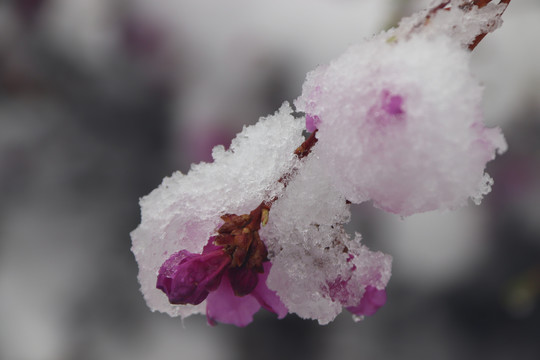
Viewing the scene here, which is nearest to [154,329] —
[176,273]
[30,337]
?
[30,337]

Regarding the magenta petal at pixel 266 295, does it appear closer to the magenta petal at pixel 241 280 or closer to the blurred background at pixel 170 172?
the magenta petal at pixel 241 280

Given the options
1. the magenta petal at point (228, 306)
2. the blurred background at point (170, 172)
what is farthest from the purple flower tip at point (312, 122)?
the blurred background at point (170, 172)

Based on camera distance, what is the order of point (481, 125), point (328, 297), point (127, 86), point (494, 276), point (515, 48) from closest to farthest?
point (481, 125) < point (328, 297) < point (515, 48) < point (494, 276) < point (127, 86)

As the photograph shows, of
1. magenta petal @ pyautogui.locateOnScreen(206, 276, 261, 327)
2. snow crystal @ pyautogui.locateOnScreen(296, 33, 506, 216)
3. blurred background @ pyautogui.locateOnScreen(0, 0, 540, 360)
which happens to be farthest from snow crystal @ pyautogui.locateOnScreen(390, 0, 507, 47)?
blurred background @ pyautogui.locateOnScreen(0, 0, 540, 360)

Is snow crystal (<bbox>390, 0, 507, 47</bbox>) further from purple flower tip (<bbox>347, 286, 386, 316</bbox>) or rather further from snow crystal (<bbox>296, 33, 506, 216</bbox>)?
purple flower tip (<bbox>347, 286, 386, 316</bbox>)

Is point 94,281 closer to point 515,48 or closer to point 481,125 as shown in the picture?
point 515,48

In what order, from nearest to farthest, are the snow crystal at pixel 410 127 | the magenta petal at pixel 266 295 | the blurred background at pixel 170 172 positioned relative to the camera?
the snow crystal at pixel 410 127
the magenta petal at pixel 266 295
the blurred background at pixel 170 172

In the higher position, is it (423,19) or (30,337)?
(30,337)
